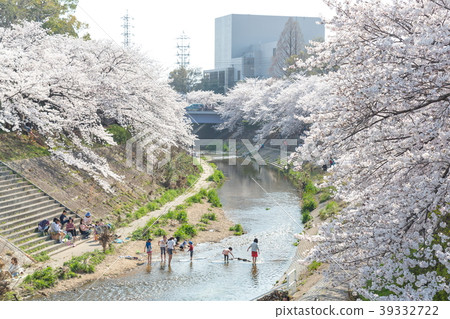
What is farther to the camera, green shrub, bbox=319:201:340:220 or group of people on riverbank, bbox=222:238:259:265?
green shrub, bbox=319:201:340:220

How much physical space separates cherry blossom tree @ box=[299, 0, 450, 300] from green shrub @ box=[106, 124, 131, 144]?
23030 millimetres

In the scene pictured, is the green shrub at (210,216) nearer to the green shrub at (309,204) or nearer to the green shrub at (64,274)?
the green shrub at (309,204)

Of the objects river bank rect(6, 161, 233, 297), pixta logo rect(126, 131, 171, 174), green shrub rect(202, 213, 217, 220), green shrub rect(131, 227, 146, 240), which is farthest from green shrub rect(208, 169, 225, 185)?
green shrub rect(131, 227, 146, 240)

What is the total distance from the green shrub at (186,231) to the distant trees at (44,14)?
90.3 ft

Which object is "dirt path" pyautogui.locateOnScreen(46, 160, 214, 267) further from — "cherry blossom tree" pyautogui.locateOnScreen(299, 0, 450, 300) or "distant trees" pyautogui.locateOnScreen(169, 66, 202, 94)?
"distant trees" pyautogui.locateOnScreen(169, 66, 202, 94)

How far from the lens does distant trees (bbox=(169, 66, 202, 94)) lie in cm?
10956

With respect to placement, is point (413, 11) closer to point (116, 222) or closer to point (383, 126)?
point (383, 126)

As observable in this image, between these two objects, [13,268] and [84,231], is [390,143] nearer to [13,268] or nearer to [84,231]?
[13,268]

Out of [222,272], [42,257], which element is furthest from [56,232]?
[222,272]

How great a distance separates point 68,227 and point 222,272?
589 cm

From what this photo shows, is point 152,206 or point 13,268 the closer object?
point 13,268

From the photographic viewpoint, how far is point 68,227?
17766mm

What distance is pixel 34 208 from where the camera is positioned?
18031 millimetres

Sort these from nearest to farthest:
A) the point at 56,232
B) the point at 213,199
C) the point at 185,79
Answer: the point at 56,232 → the point at 213,199 → the point at 185,79
